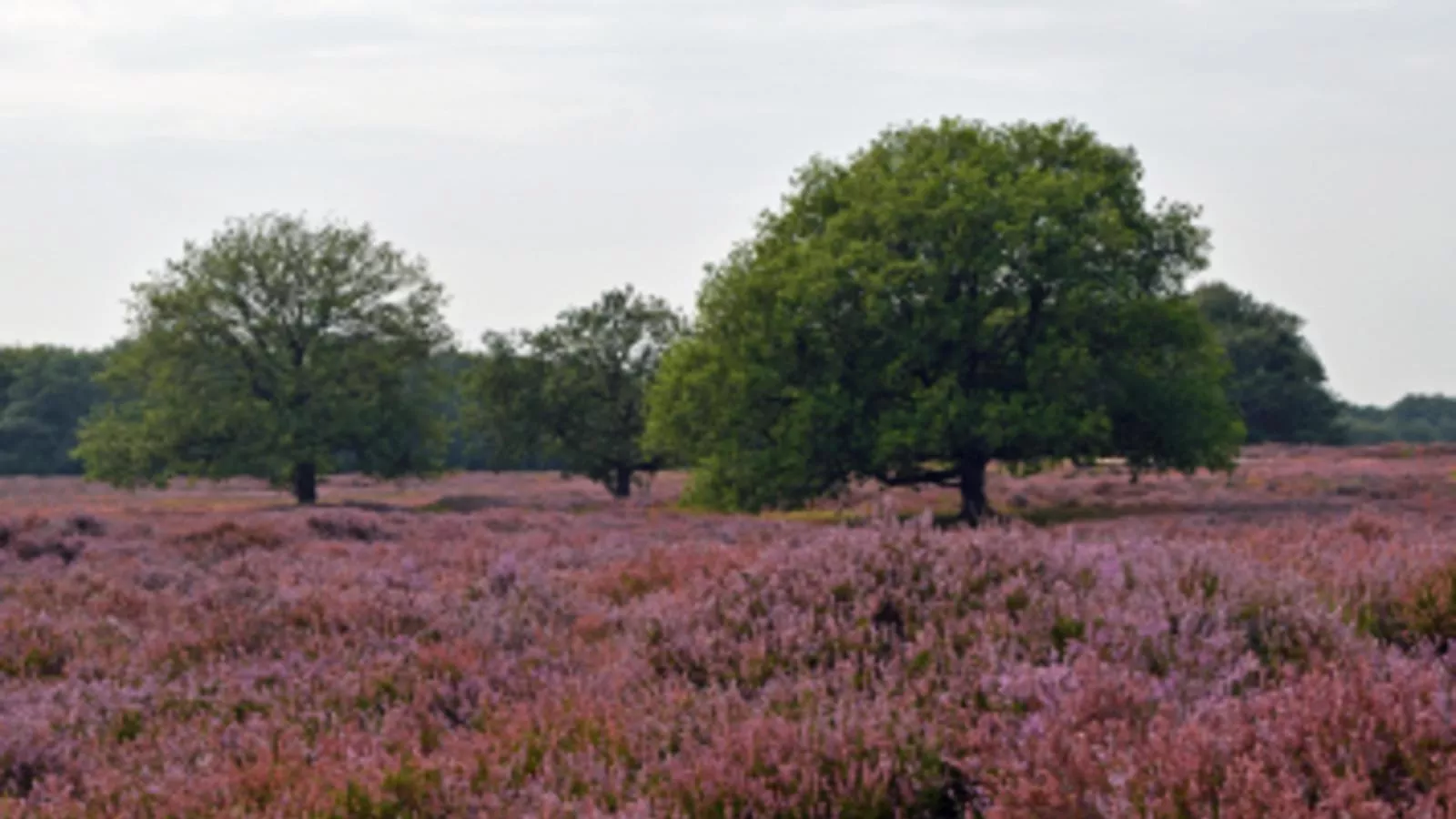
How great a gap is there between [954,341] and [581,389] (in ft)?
63.3

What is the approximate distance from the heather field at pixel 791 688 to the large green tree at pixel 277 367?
92.4 ft

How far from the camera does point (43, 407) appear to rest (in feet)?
273

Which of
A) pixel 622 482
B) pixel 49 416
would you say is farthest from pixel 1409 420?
pixel 49 416

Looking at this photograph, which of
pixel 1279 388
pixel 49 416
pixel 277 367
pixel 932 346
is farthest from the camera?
pixel 49 416

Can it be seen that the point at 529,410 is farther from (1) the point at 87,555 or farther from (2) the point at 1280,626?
(2) the point at 1280,626

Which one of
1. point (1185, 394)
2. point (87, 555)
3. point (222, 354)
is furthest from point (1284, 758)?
A: point (222, 354)

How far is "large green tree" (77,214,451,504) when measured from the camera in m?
36.2

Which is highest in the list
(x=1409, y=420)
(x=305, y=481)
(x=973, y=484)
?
(x=1409, y=420)

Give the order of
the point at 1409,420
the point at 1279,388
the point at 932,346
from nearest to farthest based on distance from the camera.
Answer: the point at 932,346 < the point at 1279,388 < the point at 1409,420

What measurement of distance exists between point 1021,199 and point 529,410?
22.0 m

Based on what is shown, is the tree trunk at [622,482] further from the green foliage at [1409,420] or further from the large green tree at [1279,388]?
the green foliage at [1409,420]

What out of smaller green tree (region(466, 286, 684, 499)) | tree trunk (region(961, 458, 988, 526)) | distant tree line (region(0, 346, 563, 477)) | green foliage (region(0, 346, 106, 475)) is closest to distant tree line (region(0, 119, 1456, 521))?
tree trunk (region(961, 458, 988, 526))

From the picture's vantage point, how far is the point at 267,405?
3566 centimetres

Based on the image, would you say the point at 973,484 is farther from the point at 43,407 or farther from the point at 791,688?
the point at 43,407
